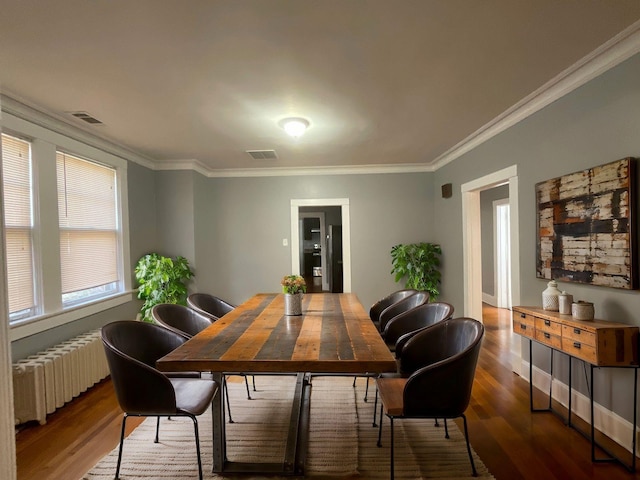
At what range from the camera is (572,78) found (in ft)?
8.22

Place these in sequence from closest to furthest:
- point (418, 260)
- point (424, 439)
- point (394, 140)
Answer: point (424, 439)
point (394, 140)
point (418, 260)

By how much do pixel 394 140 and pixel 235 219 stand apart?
287cm

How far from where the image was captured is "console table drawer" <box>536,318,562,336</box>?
2348 mm

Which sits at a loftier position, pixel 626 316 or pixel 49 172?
pixel 49 172

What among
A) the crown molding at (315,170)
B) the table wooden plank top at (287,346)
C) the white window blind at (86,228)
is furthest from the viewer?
the crown molding at (315,170)

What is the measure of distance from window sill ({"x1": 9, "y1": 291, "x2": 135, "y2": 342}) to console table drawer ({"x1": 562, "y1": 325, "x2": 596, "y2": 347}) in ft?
11.7

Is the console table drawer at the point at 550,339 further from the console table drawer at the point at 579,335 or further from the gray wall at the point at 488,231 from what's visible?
the gray wall at the point at 488,231

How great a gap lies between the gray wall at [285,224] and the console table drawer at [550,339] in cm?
309

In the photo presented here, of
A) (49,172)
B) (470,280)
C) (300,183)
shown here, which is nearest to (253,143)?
(300,183)

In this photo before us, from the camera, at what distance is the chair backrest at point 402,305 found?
3189mm

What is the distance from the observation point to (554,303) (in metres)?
2.60

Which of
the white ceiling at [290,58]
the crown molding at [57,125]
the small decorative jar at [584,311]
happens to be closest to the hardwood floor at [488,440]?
the small decorative jar at [584,311]

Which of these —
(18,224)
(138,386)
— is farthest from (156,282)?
(138,386)

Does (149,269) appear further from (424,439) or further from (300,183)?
(424,439)
